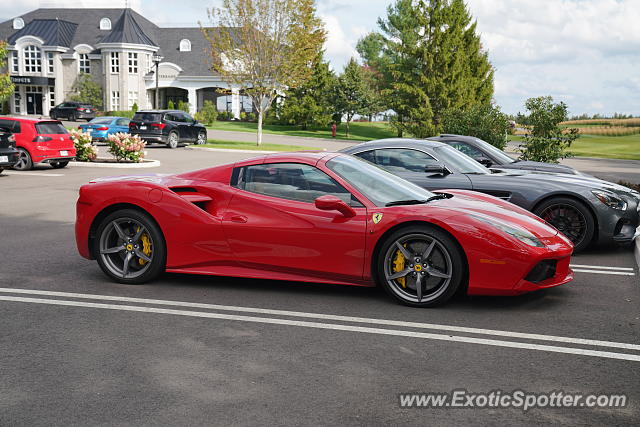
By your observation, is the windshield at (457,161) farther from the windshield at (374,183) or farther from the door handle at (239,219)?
the door handle at (239,219)

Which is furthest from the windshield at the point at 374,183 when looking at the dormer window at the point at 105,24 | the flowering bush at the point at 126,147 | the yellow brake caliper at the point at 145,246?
the dormer window at the point at 105,24

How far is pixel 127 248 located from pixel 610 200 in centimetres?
617

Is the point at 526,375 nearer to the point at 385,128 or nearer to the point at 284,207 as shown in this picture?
the point at 284,207

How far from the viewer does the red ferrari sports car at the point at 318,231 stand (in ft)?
18.9

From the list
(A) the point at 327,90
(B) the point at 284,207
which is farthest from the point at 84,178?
(A) the point at 327,90

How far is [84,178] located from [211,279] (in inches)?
483

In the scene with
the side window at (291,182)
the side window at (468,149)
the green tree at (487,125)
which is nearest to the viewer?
the side window at (291,182)

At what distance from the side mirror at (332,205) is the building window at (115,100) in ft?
204

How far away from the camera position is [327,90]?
57.7 meters

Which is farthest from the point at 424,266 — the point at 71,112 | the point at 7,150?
the point at 71,112

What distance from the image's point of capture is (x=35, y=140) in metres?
19.5

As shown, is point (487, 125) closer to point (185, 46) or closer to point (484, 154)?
point (484, 154)

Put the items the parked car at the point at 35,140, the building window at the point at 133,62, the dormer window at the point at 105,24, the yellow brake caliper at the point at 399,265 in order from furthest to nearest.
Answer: the dormer window at the point at 105,24
the building window at the point at 133,62
the parked car at the point at 35,140
the yellow brake caliper at the point at 399,265

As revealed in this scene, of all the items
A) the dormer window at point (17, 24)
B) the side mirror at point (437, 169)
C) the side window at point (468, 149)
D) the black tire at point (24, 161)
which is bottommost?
the black tire at point (24, 161)
